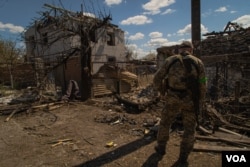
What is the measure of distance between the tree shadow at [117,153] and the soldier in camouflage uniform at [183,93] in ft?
2.71

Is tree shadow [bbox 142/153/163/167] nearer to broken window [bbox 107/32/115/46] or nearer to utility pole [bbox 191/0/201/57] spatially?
utility pole [bbox 191/0/201/57]

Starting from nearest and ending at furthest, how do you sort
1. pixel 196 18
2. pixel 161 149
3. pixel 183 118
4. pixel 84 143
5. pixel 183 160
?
pixel 183 160 < pixel 183 118 < pixel 161 149 < pixel 196 18 < pixel 84 143

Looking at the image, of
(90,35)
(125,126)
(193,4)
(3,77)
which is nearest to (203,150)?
(125,126)

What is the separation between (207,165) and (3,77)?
18258 mm

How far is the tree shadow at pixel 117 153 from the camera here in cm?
381

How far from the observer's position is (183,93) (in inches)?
145

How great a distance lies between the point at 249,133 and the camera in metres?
5.25

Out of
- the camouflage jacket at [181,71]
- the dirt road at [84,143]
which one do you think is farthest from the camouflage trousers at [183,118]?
the dirt road at [84,143]

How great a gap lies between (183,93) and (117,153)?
1.78 meters

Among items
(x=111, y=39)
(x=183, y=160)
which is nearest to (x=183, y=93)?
(x=183, y=160)

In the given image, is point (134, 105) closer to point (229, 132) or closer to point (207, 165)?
point (229, 132)

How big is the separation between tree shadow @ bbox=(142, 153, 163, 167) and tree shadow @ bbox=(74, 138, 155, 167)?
1.58 ft

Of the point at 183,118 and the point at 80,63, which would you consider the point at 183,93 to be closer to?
the point at 183,118

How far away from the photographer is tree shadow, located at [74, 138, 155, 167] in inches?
150
